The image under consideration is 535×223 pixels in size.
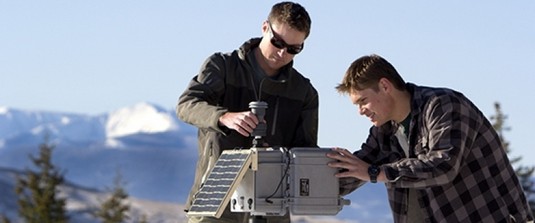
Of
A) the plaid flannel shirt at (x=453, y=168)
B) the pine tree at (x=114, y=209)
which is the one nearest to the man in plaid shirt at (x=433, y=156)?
the plaid flannel shirt at (x=453, y=168)

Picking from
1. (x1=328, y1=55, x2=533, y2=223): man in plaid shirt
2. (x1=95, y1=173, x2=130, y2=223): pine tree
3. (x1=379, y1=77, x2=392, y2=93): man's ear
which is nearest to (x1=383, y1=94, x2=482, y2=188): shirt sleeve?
(x1=328, y1=55, x2=533, y2=223): man in plaid shirt

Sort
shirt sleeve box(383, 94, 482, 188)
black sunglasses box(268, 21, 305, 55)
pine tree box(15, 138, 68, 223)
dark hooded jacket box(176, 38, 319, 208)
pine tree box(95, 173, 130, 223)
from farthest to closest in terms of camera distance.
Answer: pine tree box(95, 173, 130, 223), pine tree box(15, 138, 68, 223), dark hooded jacket box(176, 38, 319, 208), black sunglasses box(268, 21, 305, 55), shirt sleeve box(383, 94, 482, 188)

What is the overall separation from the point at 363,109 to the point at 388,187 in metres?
0.53

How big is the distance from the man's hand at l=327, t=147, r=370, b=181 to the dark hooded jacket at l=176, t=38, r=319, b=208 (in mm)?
876

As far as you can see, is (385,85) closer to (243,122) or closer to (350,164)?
(350,164)

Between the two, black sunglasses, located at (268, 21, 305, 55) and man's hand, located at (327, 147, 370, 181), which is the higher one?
black sunglasses, located at (268, 21, 305, 55)

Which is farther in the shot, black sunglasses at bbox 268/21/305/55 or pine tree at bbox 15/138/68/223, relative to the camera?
pine tree at bbox 15/138/68/223

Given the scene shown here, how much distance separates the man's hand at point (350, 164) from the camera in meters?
7.97

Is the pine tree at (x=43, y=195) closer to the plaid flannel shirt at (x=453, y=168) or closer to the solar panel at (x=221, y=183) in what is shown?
the solar panel at (x=221, y=183)

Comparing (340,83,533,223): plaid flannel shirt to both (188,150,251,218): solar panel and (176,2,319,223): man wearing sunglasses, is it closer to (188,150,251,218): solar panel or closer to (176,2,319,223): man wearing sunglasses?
(188,150,251,218): solar panel

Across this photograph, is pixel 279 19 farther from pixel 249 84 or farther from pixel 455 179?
pixel 455 179

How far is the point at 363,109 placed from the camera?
798 cm

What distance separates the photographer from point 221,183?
8148 millimetres

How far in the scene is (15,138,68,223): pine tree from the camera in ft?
230
